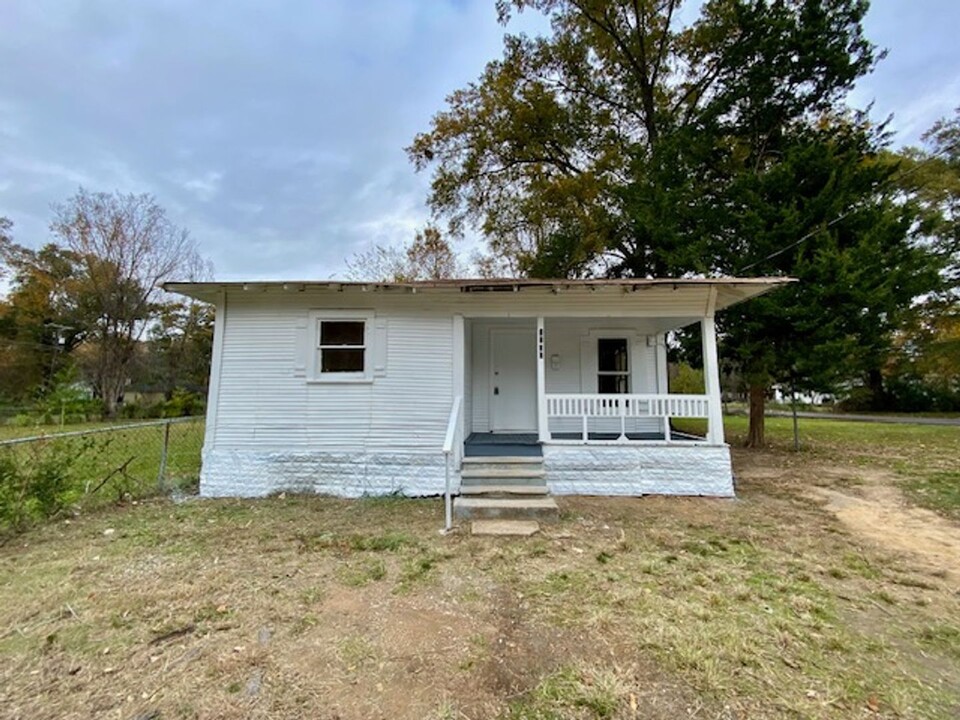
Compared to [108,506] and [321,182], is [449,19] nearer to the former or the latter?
[321,182]

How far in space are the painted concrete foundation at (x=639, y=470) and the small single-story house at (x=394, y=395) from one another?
0.02 m

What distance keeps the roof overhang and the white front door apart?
6.50ft

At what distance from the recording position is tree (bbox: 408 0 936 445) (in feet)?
33.3

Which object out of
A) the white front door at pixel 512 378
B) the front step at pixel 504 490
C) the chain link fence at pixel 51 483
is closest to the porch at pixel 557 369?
the white front door at pixel 512 378

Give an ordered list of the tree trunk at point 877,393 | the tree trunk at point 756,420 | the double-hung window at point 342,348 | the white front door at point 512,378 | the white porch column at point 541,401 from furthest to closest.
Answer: the tree trunk at point 877,393
the tree trunk at point 756,420
the white front door at point 512,378
the double-hung window at point 342,348
the white porch column at point 541,401

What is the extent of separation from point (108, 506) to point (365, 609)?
508cm

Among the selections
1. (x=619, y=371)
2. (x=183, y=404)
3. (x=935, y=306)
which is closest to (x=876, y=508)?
(x=619, y=371)

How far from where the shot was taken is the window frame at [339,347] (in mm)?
7164

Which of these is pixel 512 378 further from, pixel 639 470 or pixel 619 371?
pixel 639 470

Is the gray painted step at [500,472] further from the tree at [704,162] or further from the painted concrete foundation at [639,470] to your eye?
the tree at [704,162]

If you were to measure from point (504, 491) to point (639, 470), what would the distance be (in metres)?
2.15

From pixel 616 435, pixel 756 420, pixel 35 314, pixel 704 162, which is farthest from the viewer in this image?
pixel 35 314

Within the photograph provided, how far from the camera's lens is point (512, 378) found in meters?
9.10

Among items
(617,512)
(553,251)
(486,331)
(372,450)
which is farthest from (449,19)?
(617,512)
